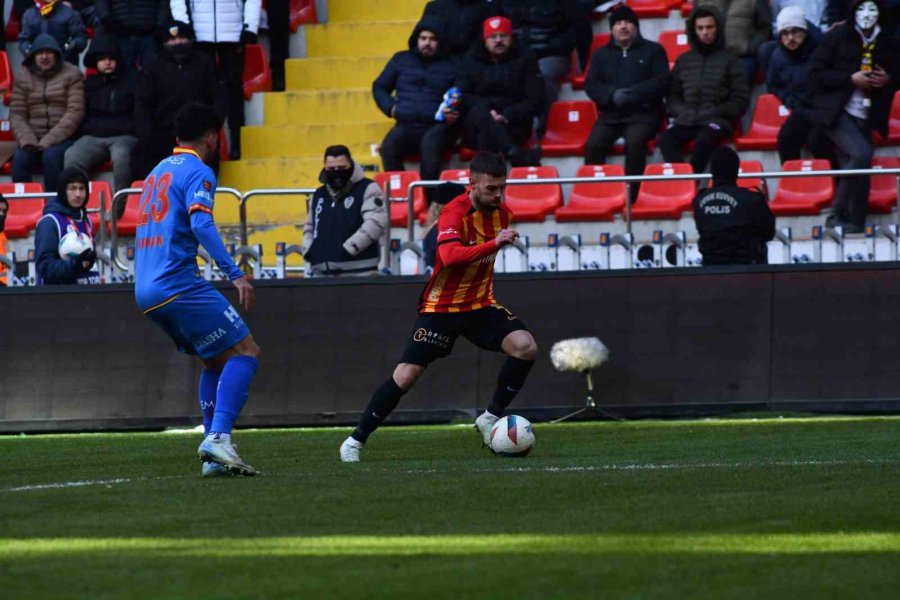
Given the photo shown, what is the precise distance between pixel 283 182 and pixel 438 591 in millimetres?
16328

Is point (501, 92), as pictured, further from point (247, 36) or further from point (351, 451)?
point (351, 451)

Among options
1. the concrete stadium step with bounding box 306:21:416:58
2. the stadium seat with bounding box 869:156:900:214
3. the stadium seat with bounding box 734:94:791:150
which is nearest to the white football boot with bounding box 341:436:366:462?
the stadium seat with bounding box 869:156:900:214

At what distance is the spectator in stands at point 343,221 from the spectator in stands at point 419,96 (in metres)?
4.16

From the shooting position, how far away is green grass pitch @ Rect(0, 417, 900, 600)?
249 inches

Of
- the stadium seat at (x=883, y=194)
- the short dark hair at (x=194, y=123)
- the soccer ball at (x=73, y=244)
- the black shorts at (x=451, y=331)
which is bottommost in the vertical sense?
the black shorts at (x=451, y=331)

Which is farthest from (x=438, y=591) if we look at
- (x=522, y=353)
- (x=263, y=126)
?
(x=263, y=126)

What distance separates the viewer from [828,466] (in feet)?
33.4

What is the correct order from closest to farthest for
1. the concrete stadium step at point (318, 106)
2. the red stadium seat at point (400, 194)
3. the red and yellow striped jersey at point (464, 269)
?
the red and yellow striped jersey at point (464, 269)
the red stadium seat at point (400, 194)
the concrete stadium step at point (318, 106)

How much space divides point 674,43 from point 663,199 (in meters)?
4.66

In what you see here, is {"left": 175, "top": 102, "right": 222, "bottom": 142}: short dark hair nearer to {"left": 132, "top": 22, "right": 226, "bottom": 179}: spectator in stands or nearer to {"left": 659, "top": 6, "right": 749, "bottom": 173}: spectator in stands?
{"left": 659, "top": 6, "right": 749, "bottom": 173}: spectator in stands

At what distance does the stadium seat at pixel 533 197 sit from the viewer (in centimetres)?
1928

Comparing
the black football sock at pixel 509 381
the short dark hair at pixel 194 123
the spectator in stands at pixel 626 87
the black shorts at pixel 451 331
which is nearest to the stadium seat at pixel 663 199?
the spectator in stands at pixel 626 87

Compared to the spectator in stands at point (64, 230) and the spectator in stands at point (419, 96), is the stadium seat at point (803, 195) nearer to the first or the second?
the spectator in stands at point (419, 96)

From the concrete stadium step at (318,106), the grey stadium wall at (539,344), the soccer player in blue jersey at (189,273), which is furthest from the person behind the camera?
the concrete stadium step at (318,106)
